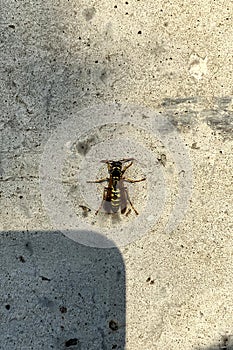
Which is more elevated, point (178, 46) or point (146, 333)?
point (178, 46)

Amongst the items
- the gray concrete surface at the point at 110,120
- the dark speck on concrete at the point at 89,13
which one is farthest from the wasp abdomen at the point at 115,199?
the dark speck on concrete at the point at 89,13

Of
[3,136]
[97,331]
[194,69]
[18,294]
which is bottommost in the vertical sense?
[97,331]

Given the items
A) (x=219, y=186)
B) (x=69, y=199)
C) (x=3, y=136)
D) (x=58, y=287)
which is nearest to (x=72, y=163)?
(x=69, y=199)

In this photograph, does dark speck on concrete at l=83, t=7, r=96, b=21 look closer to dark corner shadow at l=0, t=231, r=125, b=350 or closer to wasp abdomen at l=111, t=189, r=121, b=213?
wasp abdomen at l=111, t=189, r=121, b=213

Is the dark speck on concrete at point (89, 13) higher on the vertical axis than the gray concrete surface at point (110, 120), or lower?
higher

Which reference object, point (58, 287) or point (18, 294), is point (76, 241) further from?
point (18, 294)

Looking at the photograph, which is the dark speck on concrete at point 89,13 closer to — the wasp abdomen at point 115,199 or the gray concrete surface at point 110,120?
the gray concrete surface at point 110,120

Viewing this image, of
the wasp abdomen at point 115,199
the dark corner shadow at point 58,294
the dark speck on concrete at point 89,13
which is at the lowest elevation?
the dark corner shadow at point 58,294
